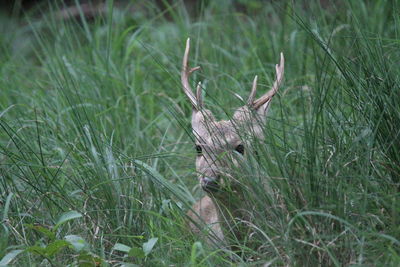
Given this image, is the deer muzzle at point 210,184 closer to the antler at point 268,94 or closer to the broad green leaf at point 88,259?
the antler at point 268,94

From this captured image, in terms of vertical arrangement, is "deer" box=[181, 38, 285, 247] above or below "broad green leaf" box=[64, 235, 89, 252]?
below

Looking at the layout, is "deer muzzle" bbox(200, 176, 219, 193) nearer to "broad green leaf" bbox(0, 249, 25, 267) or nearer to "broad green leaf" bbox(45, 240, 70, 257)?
"broad green leaf" bbox(45, 240, 70, 257)

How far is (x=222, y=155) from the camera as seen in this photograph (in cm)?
374

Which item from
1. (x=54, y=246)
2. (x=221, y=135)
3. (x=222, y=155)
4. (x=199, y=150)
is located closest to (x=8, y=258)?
(x=54, y=246)

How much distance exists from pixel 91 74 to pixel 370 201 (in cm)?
314

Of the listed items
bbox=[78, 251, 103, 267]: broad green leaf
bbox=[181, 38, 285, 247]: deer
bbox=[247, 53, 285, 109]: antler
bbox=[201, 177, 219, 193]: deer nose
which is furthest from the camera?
bbox=[247, 53, 285, 109]: antler

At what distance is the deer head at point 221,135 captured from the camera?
3873mm

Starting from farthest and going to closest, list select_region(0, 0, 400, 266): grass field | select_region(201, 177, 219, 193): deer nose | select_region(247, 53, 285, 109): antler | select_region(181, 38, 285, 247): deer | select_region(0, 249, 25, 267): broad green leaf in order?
select_region(247, 53, 285, 109): antler, select_region(201, 177, 219, 193): deer nose, select_region(181, 38, 285, 247): deer, select_region(0, 249, 25, 267): broad green leaf, select_region(0, 0, 400, 266): grass field

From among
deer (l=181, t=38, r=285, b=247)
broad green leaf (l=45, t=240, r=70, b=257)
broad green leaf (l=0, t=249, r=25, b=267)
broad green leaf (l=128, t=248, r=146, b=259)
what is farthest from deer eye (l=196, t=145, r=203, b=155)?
broad green leaf (l=0, t=249, r=25, b=267)

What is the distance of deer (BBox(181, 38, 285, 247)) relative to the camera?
12.6ft

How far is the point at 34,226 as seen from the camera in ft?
12.5

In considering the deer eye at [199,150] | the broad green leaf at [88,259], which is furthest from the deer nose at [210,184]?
the broad green leaf at [88,259]

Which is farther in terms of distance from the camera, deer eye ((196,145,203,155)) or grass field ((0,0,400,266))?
deer eye ((196,145,203,155))

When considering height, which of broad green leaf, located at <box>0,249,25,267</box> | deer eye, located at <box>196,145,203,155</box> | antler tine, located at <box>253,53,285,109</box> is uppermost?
broad green leaf, located at <box>0,249,25,267</box>
